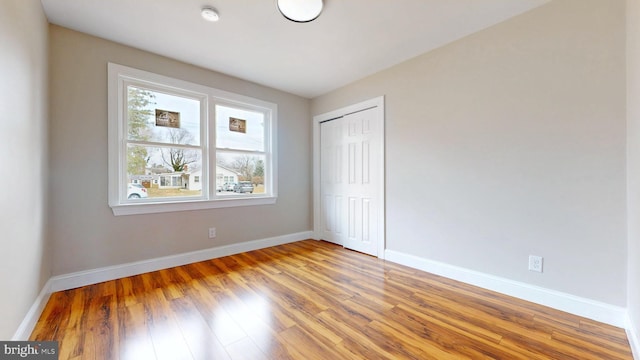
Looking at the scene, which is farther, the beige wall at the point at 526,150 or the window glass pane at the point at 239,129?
the window glass pane at the point at 239,129

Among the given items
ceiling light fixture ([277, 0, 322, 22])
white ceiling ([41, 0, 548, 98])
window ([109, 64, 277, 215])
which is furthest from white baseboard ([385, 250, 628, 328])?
ceiling light fixture ([277, 0, 322, 22])

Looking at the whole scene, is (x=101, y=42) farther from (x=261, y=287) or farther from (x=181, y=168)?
(x=261, y=287)

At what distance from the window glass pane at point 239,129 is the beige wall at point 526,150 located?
206cm

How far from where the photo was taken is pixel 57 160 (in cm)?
219

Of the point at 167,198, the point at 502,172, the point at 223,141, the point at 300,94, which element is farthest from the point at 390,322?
the point at 300,94

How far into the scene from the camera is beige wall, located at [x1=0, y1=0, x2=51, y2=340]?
128 centimetres

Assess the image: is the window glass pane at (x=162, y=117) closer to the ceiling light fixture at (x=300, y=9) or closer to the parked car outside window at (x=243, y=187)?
the parked car outside window at (x=243, y=187)

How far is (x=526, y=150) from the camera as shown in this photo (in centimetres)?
201

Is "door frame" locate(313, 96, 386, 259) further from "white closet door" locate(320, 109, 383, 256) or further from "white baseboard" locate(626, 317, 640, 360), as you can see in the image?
"white baseboard" locate(626, 317, 640, 360)

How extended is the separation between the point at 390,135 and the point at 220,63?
2.22m

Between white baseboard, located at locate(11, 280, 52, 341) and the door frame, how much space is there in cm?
301

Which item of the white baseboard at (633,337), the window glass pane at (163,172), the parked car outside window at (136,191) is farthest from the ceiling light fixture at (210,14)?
the white baseboard at (633,337)

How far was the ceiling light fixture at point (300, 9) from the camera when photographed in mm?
1858

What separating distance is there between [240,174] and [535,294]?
3391mm
